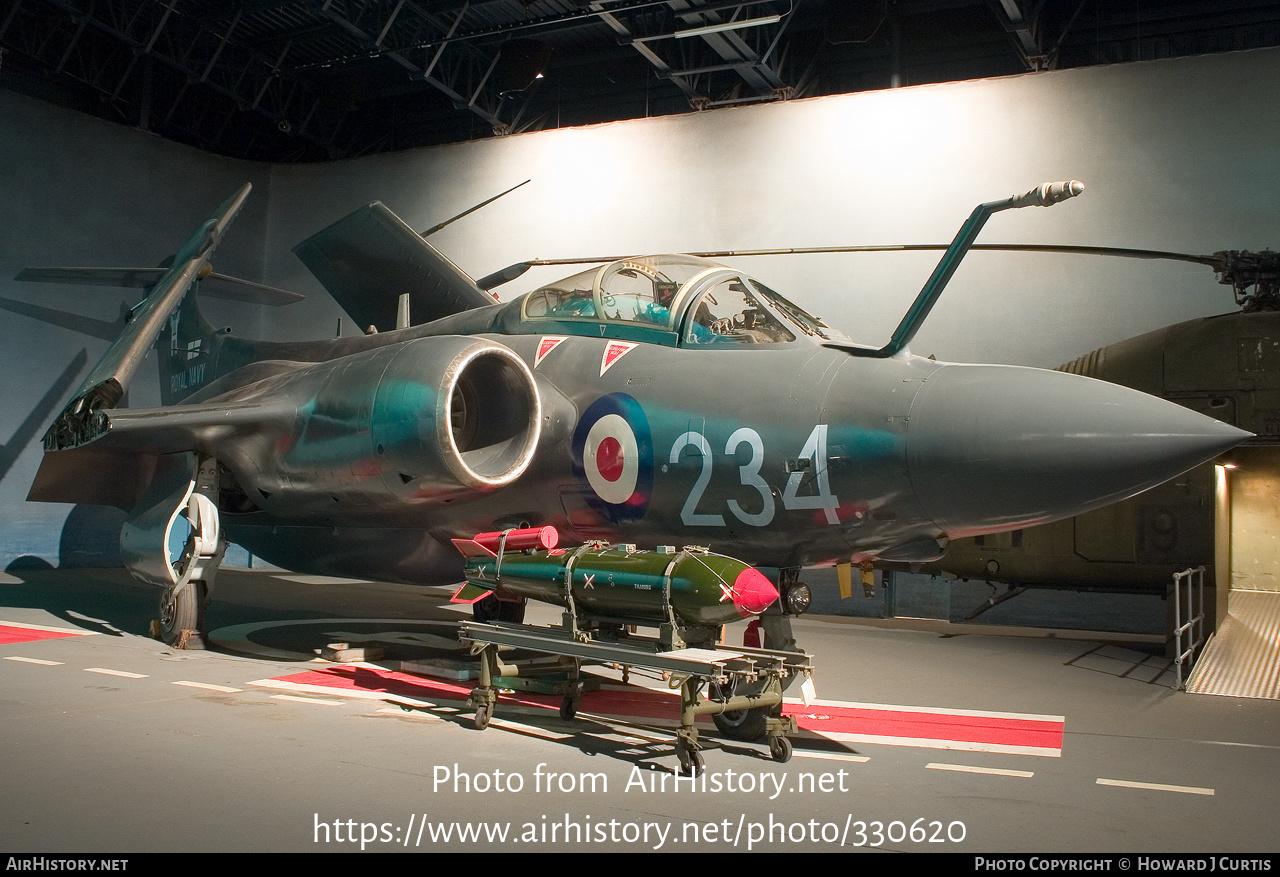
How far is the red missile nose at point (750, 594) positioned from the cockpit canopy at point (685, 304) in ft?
5.21

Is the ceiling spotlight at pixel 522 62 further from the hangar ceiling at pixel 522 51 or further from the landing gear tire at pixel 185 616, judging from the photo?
the landing gear tire at pixel 185 616

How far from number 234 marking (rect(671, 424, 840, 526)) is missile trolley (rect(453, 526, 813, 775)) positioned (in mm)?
491

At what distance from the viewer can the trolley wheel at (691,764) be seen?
426 cm

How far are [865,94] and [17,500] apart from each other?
12.7 meters

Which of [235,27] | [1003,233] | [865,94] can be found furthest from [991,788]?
[235,27]

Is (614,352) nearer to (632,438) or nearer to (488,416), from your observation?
(632,438)

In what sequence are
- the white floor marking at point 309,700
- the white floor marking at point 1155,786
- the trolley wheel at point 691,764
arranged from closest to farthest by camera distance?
the white floor marking at point 1155,786
the trolley wheel at point 691,764
the white floor marking at point 309,700

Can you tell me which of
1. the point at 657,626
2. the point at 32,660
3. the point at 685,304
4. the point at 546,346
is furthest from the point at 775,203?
the point at 32,660

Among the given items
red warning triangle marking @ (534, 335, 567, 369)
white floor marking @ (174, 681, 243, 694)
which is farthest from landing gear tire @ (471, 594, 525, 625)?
red warning triangle marking @ (534, 335, 567, 369)

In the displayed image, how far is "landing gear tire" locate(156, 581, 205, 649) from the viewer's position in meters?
7.63

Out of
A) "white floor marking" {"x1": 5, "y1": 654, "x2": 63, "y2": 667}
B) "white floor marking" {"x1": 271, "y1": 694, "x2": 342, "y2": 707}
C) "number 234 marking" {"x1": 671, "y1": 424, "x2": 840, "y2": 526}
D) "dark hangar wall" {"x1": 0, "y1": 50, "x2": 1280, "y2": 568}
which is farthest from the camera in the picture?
"dark hangar wall" {"x1": 0, "y1": 50, "x2": 1280, "y2": 568}

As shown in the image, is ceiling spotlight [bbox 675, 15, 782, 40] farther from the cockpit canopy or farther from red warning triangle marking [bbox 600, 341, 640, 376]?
red warning triangle marking [bbox 600, 341, 640, 376]

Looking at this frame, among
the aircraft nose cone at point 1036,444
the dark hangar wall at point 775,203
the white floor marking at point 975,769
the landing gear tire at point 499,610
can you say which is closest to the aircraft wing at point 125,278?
the dark hangar wall at point 775,203
